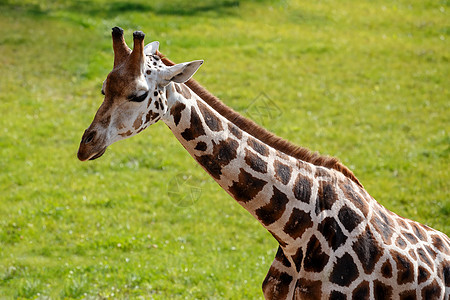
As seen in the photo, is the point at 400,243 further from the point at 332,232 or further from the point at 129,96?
the point at 129,96

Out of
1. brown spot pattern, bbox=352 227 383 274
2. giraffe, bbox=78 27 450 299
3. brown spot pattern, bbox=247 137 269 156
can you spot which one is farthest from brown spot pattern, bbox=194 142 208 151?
brown spot pattern, bbox=352 227 383 274

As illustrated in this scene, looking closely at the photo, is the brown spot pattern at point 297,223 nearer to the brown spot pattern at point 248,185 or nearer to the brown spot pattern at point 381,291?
the brown spot pattern at point 248,185

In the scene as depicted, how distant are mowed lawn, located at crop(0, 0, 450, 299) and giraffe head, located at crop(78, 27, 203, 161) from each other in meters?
4.12

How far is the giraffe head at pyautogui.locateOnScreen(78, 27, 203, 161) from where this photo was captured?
4.64 meters

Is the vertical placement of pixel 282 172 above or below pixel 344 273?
above

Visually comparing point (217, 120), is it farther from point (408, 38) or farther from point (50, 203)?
point (408, 38)

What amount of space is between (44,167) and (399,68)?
11.1 metres

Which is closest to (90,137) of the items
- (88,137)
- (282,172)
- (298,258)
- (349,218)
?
(88,137)

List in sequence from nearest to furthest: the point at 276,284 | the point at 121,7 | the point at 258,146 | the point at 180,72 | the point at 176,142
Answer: the point at 180,72, the point at 258,146, the point at 276,284, the point at 176,142, the point at 121,7

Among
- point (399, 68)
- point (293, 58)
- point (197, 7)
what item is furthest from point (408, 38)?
point (197, 7)

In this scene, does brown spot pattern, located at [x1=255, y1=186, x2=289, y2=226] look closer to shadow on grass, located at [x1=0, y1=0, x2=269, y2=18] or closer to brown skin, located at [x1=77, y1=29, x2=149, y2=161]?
brown skin, located at [x1=77, y1=29, x2=149, y2=161]

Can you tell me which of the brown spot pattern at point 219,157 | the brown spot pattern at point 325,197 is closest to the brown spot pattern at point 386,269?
the brown spot pattern at point 325,197

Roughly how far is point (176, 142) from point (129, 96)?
29.8ft

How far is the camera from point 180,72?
4.74m
